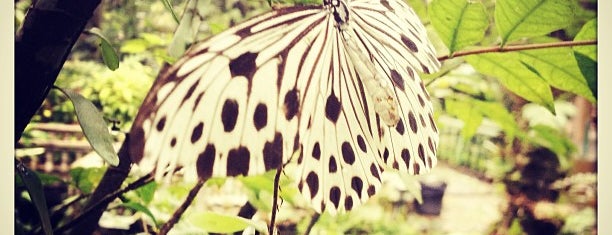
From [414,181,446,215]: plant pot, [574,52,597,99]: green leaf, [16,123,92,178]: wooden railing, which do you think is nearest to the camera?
[574,52,597,99]: green leaf

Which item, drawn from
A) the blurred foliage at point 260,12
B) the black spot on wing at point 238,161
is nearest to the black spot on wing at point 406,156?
the blurred foliage at point 260,12

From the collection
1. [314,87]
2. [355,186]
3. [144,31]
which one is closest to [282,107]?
[314,87]

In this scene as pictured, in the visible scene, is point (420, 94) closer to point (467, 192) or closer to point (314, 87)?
point (314, 87)

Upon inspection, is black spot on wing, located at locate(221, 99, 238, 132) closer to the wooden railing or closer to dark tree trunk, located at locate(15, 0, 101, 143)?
dark tree trunk, located at locate(15, 0, 101, 143)

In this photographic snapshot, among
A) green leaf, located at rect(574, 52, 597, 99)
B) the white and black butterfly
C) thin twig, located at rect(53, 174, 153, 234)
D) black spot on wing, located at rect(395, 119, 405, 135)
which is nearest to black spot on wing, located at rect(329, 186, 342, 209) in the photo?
the white and black butterfly

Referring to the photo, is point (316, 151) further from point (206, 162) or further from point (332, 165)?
point (206, 162)

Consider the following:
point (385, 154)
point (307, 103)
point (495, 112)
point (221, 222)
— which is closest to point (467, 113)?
point (495, 112)
